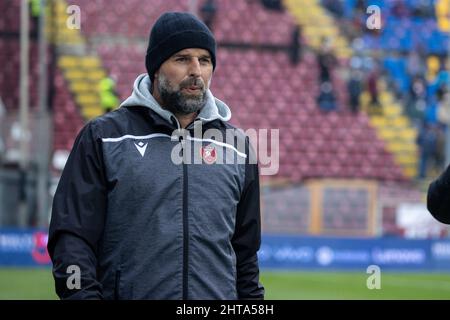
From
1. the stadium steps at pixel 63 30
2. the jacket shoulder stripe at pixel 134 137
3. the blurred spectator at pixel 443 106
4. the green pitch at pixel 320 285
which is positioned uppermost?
the stadium steps at pixel 63 30

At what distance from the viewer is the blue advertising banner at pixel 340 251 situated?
19625 mm

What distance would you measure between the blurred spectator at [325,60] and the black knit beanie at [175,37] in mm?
21867

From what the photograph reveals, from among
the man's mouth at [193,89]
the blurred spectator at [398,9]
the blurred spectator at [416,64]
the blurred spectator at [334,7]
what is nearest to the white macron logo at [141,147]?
the man's mouth at [193,89]

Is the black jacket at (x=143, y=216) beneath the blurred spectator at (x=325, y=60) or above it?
beneath

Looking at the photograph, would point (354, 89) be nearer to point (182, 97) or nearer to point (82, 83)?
point (82, 83)

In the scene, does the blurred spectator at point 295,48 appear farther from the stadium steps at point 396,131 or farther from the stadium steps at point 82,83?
the stadium steps at point 82,83

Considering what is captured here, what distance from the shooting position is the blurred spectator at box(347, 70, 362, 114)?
83.0ft

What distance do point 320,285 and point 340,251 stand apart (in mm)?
3843

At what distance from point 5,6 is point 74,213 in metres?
21.2

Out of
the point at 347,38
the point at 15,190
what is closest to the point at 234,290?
the point at 15,190

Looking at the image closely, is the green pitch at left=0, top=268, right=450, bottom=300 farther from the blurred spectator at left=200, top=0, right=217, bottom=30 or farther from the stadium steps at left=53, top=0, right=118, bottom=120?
the blurred spectator at left=200, top=0, right=217, bottom=30

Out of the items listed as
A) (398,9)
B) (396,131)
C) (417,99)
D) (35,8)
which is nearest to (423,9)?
(398,9)

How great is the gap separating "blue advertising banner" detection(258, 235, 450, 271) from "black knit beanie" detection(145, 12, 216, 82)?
51.0 ft

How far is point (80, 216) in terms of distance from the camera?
3.61m
